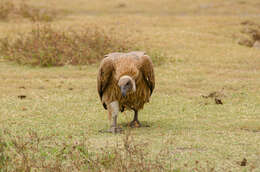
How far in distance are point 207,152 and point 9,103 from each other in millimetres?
4306

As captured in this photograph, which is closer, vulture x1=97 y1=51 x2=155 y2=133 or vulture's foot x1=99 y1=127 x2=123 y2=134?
vulture x1=97 y1=51 x2=155 y2=133

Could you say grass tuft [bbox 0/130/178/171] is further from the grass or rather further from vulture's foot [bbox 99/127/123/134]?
the grass

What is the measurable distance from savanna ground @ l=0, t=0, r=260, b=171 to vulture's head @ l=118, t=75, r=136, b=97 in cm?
51

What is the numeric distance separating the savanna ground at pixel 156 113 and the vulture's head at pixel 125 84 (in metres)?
0.51

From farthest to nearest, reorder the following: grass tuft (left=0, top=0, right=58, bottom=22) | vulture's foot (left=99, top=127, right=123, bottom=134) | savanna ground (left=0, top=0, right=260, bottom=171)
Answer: grass tuft (left=0, top=0, right=58, bottom=22) → vulture's foot (left=99, top=127, right=123, bottom=134) → savanna ground (left=0, top=0, right=260, bottom=171)

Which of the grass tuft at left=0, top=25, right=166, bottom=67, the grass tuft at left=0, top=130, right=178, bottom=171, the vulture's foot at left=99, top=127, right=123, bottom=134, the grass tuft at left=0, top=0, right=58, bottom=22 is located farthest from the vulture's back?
the grass tuft at left=0, top=0, right=58, bottom=22

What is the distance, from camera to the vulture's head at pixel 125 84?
6647 millimetres

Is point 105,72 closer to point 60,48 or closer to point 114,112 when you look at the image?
point 114,112

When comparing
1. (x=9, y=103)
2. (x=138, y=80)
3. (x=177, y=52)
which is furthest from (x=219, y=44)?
(x=138, y=80)

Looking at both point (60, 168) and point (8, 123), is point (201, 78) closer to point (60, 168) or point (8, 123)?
point (8, 123)

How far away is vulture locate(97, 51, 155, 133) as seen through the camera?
692 centimetres

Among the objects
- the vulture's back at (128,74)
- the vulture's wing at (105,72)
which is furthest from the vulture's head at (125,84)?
the vulture's wing at (105,72)

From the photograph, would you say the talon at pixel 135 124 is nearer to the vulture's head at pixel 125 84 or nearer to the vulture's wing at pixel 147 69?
the vulture's wing at pixel 147 69

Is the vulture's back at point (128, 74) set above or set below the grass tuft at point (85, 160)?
above
